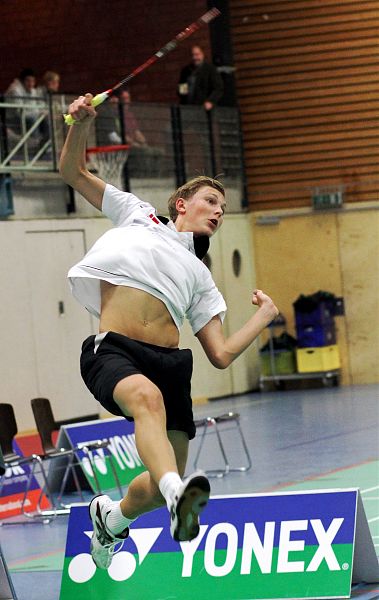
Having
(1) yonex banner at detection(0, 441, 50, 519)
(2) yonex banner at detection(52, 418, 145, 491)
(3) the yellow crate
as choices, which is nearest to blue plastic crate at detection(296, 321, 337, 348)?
(3) the yellow crate

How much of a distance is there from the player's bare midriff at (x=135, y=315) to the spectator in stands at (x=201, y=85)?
13.6m

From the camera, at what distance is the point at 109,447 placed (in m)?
10.9

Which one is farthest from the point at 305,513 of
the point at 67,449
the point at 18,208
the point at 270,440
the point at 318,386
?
the point at 318,386

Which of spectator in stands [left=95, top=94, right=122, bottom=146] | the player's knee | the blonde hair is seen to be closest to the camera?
the player's knee

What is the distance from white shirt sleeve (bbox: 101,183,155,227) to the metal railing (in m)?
9.72

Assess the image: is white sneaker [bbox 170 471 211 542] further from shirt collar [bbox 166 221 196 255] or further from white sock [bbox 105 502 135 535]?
shirt collar [bbox 166 221 196 255]

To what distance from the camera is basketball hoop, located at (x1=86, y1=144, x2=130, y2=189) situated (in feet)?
53.3

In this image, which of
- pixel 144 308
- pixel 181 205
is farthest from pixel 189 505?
pixel 181 205

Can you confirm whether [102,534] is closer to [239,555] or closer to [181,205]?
[239,555]

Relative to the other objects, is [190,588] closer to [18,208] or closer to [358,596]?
[358,596]

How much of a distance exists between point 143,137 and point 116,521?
12.7m

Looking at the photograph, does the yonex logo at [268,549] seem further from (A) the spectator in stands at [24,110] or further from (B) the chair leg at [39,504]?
(A) the spectator in stands at [24,110]

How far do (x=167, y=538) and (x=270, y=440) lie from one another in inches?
274

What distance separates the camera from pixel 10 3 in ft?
67.8
